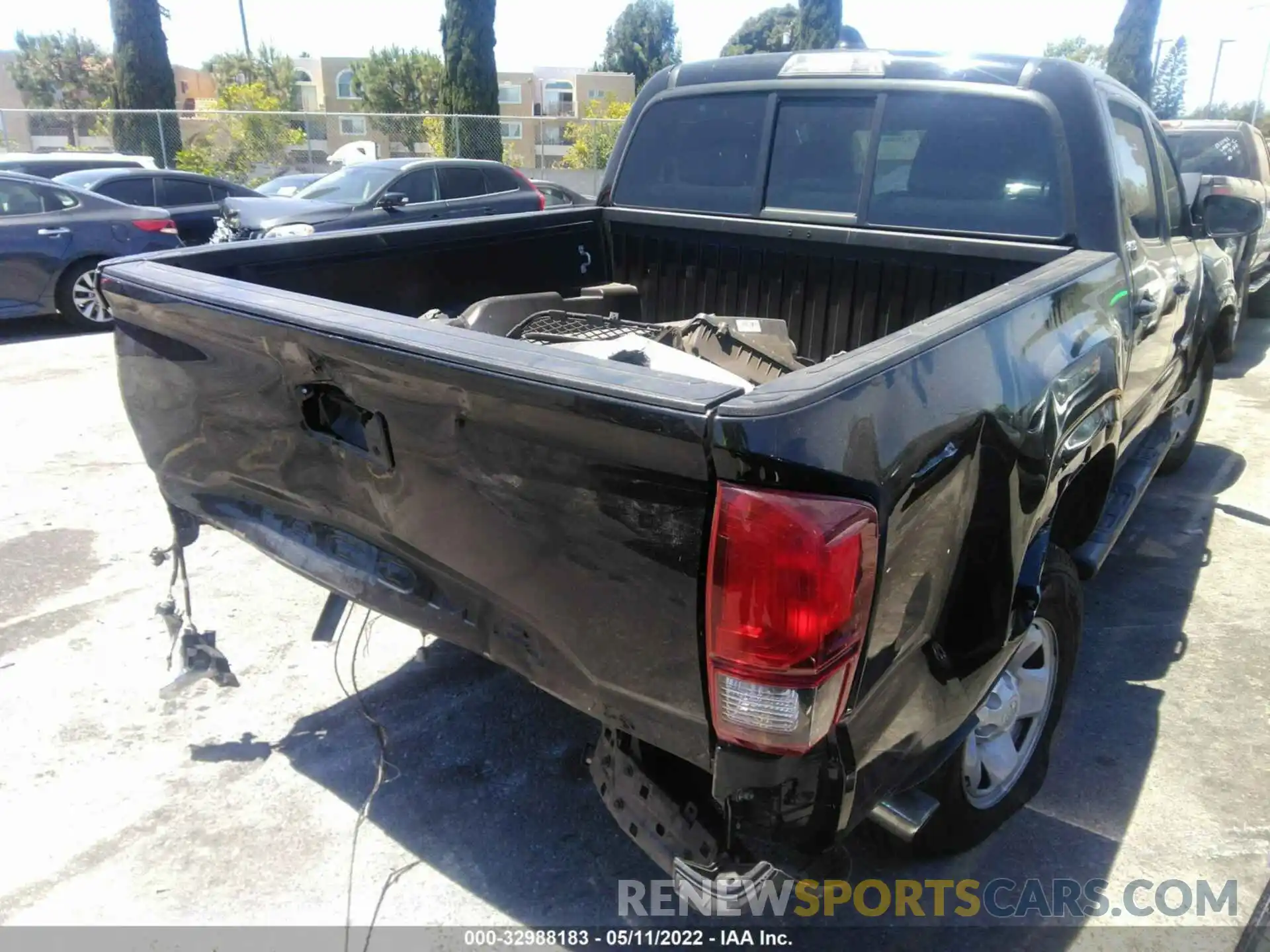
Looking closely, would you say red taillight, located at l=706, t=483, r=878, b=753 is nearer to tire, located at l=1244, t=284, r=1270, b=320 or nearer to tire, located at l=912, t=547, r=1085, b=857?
tire, located at l=912, t=547, r=1085, b=857

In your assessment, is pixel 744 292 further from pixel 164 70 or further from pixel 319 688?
pixel 164 70

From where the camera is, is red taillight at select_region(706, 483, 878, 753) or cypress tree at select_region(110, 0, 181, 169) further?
cypress tree at select_region(110, 0, 181, 169)

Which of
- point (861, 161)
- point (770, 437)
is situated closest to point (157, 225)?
point (861, 161)

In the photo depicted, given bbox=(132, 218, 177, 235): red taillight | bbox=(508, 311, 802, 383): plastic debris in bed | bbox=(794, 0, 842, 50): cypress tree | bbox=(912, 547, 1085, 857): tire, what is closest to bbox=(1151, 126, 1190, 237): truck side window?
bbox=(508, 311, 802, 383): plastic debris in bed

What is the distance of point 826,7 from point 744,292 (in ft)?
60.0

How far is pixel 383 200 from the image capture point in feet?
35.5

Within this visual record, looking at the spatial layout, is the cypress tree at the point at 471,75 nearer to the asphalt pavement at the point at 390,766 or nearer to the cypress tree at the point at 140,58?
the cypress tree at the point at 140,58

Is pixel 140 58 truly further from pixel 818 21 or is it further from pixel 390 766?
pixel 390 766

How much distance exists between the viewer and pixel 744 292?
4184 millimetres

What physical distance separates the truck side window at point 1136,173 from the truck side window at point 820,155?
0.91 metres

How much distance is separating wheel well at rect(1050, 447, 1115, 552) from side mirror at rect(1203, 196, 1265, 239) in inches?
66.8

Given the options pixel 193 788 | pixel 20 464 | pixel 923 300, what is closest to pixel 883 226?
pixel 923 300

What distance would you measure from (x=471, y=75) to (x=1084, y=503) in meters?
20.7

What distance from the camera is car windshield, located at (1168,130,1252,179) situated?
33.1 feet
